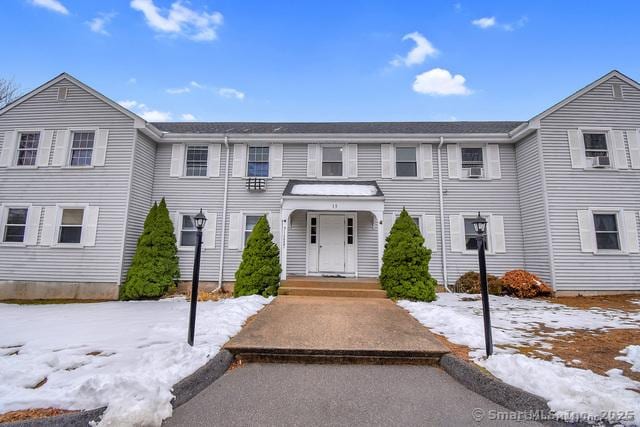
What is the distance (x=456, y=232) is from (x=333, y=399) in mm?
8496

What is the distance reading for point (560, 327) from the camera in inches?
197

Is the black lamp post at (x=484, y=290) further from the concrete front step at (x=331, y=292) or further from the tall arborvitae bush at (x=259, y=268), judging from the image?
the tall arborvitae bush at (x=259, y=268)

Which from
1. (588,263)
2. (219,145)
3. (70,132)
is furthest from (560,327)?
(70,132)

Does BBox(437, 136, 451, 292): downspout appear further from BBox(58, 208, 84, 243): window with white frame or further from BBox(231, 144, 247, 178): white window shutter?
BBox(58, 208, 84, 243): window with white frame

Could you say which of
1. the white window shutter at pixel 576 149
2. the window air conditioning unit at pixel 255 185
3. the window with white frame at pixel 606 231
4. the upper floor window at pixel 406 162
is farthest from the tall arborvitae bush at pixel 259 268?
the window with white frame at pixel 606 231

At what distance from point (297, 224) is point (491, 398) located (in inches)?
305

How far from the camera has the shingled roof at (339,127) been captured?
35.6 ft

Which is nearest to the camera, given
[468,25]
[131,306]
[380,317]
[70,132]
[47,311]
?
[380,317]

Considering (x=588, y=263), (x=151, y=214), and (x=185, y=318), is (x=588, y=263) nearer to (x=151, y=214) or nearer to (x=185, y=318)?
(x=185, y=318)

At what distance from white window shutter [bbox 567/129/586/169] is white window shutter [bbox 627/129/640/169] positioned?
149 cm

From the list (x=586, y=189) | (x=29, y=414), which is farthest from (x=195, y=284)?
(x=586, y=189)

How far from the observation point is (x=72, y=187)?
910cm

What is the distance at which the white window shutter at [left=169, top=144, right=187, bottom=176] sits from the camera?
10.2 m

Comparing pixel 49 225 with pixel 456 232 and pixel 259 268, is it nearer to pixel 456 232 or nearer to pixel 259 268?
pixel 259 268
